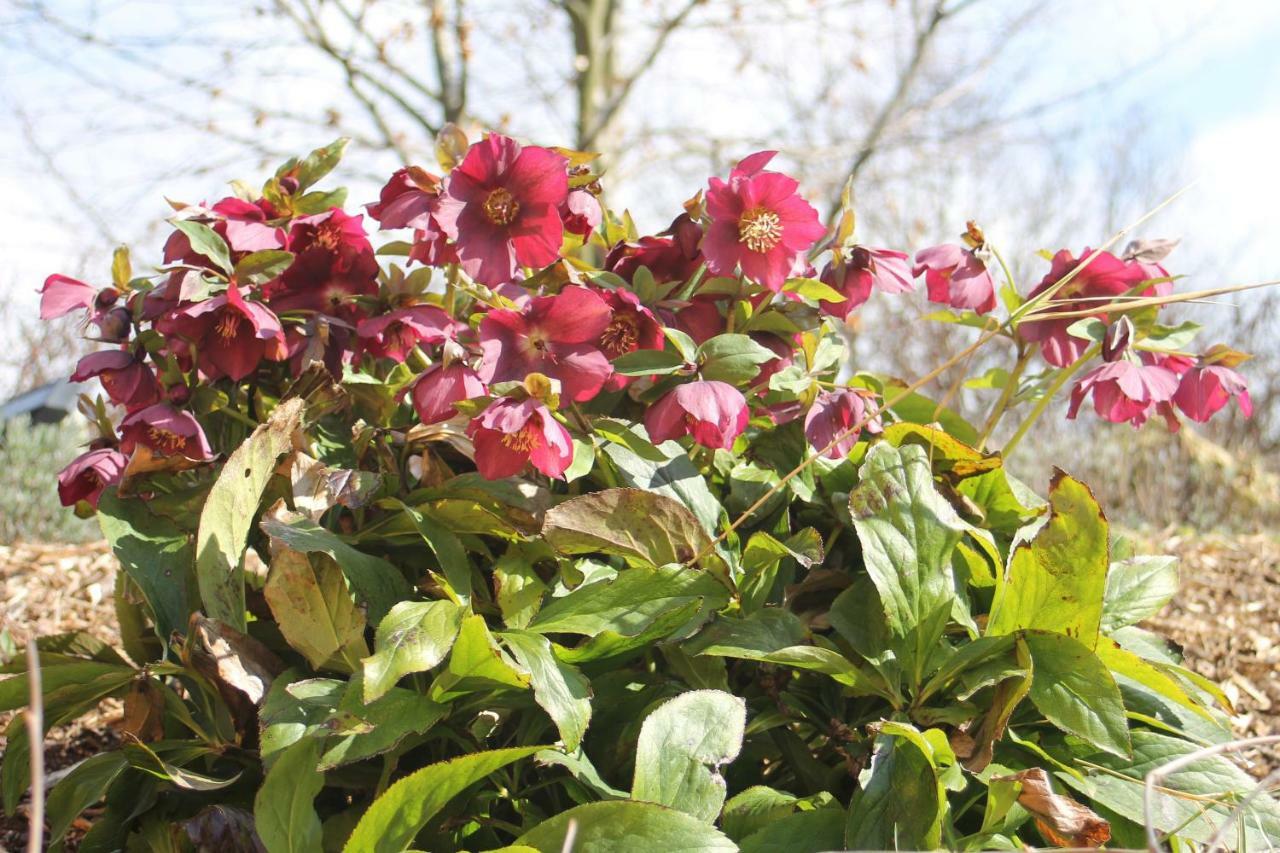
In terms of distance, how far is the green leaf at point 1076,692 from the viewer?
3.56 feet

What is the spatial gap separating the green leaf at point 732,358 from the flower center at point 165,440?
62 cm

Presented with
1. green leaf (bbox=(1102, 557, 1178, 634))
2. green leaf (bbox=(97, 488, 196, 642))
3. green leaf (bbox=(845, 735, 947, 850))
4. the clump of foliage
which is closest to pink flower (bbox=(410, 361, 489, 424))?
the clump of foliage

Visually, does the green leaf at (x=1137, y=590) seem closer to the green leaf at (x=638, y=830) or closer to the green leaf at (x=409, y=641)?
the green leaf at (x=638, y=830)

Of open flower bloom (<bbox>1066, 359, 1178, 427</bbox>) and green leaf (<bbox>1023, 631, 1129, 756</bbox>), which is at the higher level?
open flower bloom (<bbox>1066, 359, 1178, 427</bbox>)

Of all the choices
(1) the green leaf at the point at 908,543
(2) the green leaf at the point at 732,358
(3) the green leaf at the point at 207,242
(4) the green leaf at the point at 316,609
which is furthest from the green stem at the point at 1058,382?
(3) the green leaf at the point at 207,242

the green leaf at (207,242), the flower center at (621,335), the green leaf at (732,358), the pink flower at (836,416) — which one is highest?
the green leaf at (207,242)

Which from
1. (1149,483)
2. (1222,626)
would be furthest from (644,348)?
(1149,483)

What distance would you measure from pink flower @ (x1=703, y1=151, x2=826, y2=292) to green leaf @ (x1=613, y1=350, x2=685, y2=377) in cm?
11

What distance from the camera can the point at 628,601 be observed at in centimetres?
110

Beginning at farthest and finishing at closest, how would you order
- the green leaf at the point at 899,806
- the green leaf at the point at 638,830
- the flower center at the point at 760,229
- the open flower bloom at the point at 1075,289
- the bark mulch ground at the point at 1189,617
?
1. the bark mulch ground at the point at 1189,617
2. the open flower bloom at the point at 1075,289
3. the flower center at the point at 760,229
4. the green leaf at the point at 899,806
5. the green leaf at the point at 638,830

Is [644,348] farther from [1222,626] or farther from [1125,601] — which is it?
[1222,626]

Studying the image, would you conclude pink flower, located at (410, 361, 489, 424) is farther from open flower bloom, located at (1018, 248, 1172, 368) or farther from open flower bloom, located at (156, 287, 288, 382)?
open flower bloom, located at (1018, 248, 1172, 368)

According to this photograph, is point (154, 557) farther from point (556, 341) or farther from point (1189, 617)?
point (1189, 617)

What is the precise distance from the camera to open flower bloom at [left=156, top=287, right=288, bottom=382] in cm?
115
